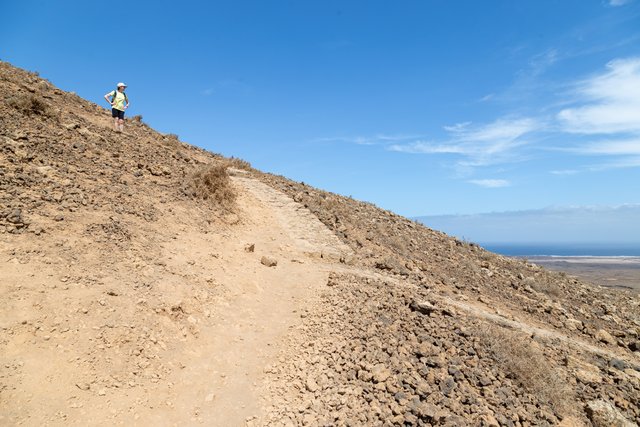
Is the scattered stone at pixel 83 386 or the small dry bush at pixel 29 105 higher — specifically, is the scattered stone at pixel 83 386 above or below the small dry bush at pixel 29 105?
below

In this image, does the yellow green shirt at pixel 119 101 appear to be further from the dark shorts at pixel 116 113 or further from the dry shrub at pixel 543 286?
the dry shrub at pixel 543 286

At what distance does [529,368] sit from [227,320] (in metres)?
5.48

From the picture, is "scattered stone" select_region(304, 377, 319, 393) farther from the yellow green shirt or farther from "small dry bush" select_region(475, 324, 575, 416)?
the yellow green shirt

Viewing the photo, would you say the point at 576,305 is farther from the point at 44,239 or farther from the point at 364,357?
the point at 44,239

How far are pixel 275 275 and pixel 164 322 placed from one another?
3337 mm

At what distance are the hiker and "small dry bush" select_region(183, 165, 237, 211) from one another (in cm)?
353

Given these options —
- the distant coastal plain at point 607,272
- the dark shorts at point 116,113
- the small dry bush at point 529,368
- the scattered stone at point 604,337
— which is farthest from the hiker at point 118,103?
the distant coastal plain at point 607,272

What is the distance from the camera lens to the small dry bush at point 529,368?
603cm

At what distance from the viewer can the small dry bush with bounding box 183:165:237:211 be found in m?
11.3

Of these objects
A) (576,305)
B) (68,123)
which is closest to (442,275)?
(576,305)

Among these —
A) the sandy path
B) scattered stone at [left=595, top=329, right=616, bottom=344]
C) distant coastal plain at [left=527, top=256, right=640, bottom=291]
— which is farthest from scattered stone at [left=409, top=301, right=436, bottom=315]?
distant coastal plain at [left=527, top=256, right=640, bottom=291]

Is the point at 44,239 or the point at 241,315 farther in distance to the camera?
the point at 241,315

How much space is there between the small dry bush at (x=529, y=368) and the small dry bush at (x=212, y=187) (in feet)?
26.3

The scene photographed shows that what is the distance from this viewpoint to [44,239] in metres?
6.83
